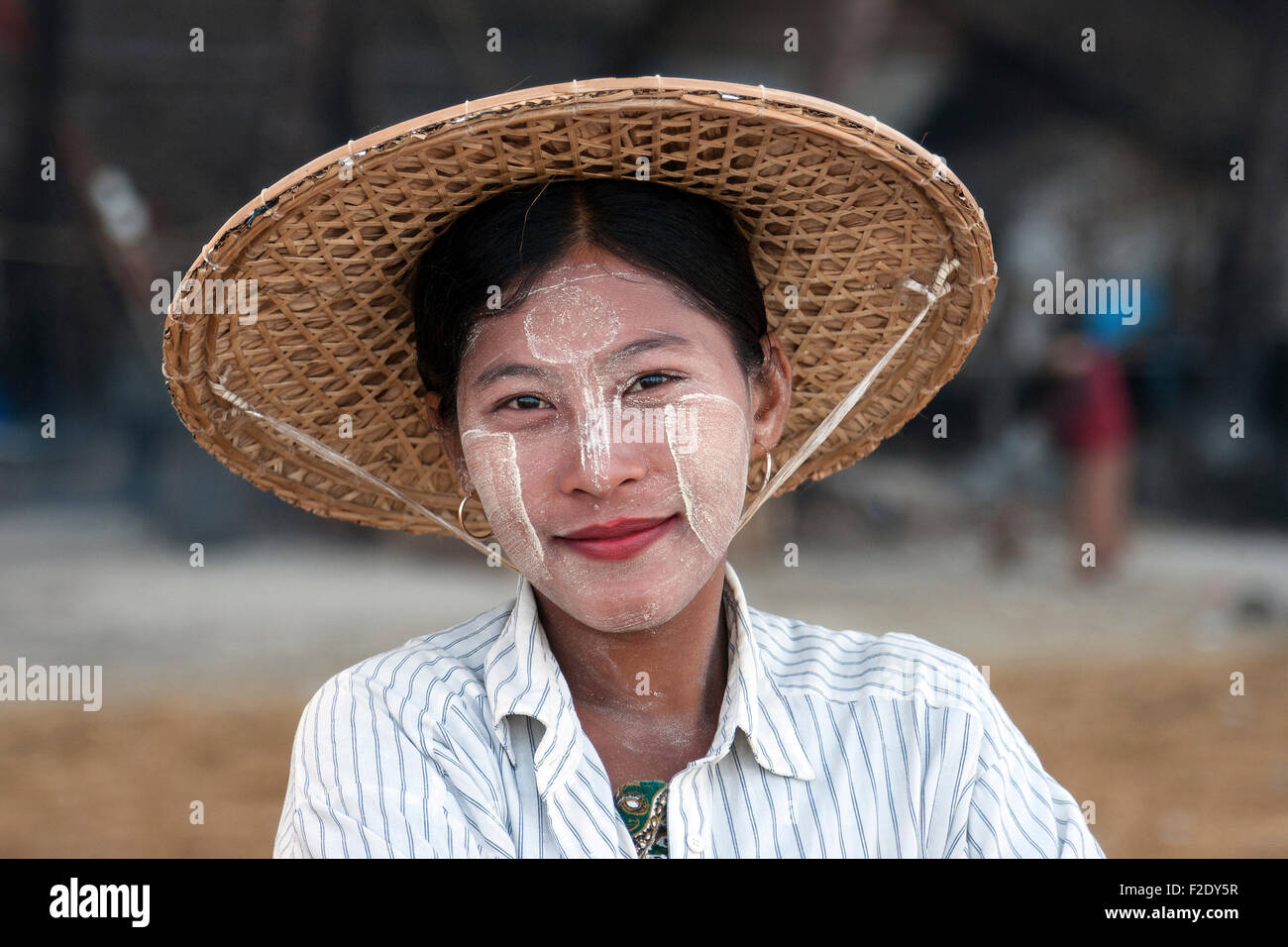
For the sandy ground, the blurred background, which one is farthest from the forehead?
the blurred background

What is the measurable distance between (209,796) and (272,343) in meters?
2.97

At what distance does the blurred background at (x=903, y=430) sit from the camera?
7.12m

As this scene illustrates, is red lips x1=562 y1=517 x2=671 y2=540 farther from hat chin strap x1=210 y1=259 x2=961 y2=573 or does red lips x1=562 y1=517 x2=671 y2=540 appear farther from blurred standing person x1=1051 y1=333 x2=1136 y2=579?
blurred standing person x1=1051 y1=333 x2=1136 y2=579

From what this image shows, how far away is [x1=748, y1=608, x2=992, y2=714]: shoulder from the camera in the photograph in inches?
71.3

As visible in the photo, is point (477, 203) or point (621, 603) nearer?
point (621, 603)

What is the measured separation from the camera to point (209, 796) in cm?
440

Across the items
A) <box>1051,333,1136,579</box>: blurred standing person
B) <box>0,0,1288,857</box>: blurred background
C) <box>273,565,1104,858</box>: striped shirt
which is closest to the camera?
<box>273,565,1104,858</box>: striped shirt

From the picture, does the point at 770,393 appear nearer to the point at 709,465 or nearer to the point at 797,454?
the point at 797,454

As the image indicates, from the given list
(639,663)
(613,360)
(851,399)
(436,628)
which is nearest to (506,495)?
(613,360)

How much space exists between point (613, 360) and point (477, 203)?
1.05 feet

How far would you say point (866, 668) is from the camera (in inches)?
74.2

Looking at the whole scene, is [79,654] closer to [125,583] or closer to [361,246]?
[125,583]

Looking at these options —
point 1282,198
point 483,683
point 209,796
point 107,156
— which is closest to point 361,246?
point 483,683

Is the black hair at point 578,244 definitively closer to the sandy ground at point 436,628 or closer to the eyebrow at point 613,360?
the eyebrow at point 613,360
